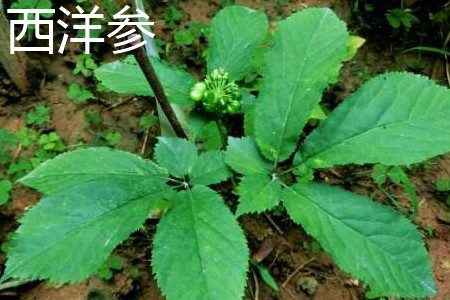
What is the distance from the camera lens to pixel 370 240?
116cm

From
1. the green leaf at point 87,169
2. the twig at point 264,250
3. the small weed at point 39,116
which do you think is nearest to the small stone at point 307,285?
the twig at point 264,250

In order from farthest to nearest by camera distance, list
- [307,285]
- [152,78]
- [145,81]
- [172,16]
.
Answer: [172,16], [307,285], [145,81], [152,78]

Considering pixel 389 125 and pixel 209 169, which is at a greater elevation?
pixel 389 125

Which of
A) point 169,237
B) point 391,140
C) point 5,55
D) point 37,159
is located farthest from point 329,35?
point 5,55

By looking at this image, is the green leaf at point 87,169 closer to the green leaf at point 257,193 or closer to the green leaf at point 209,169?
the green leaf at point 209,169

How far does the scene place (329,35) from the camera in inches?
51.6

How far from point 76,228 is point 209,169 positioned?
39 cm

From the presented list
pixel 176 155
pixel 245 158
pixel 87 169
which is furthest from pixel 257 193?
pixel 87 169

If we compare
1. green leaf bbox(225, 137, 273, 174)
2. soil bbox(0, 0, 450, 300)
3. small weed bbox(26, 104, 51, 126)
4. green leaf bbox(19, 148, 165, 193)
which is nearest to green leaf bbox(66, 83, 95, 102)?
soil bbox(0, 0, 450, 300)

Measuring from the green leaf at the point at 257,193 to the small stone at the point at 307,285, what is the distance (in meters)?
0.92

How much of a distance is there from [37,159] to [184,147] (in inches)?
50.8

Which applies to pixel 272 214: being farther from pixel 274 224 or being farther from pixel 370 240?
pixel 370 240

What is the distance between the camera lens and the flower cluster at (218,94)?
1335mm

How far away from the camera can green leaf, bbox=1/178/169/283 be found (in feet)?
3.60
